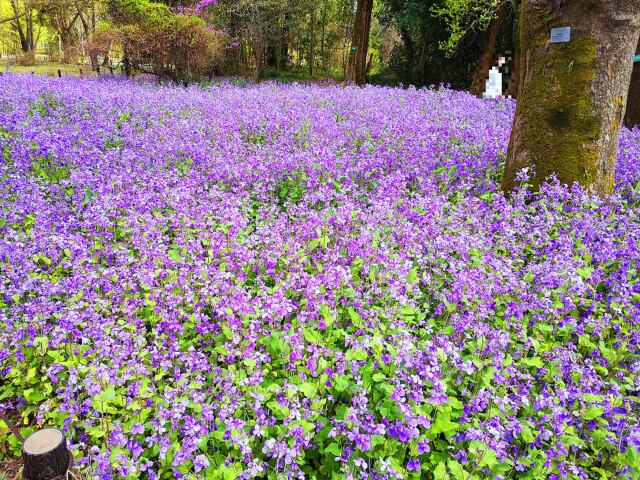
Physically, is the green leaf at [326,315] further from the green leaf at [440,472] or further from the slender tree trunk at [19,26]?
the slender tree trunk at [19,26]

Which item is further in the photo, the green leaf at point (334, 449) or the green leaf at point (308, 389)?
the green leaf at point (308, 389)

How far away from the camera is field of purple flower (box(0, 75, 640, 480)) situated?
2.29 m

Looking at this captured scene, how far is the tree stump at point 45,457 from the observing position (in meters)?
1.93

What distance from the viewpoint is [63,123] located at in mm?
7891

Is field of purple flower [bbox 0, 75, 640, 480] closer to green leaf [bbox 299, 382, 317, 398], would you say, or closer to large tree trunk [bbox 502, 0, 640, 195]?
green leaf [bbox 299, 382, 317, 398]

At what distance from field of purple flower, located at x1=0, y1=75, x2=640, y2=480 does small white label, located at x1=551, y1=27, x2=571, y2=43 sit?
1.60 metres

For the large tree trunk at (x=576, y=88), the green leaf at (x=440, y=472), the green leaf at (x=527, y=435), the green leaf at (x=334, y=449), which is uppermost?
the large tree trunk at (x=576, y=88)

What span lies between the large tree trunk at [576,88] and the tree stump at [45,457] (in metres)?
5.02

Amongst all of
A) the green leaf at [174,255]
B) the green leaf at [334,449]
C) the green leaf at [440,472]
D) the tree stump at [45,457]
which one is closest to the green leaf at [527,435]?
the green leaf at [440,472]

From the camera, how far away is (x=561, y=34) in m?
4.71

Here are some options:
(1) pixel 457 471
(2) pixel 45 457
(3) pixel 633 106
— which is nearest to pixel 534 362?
(1) pixel 457 471

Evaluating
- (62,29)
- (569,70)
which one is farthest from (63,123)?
(62,29)

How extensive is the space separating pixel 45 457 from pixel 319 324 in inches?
63.5

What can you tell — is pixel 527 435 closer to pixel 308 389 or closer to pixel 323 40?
pixel 308 389
